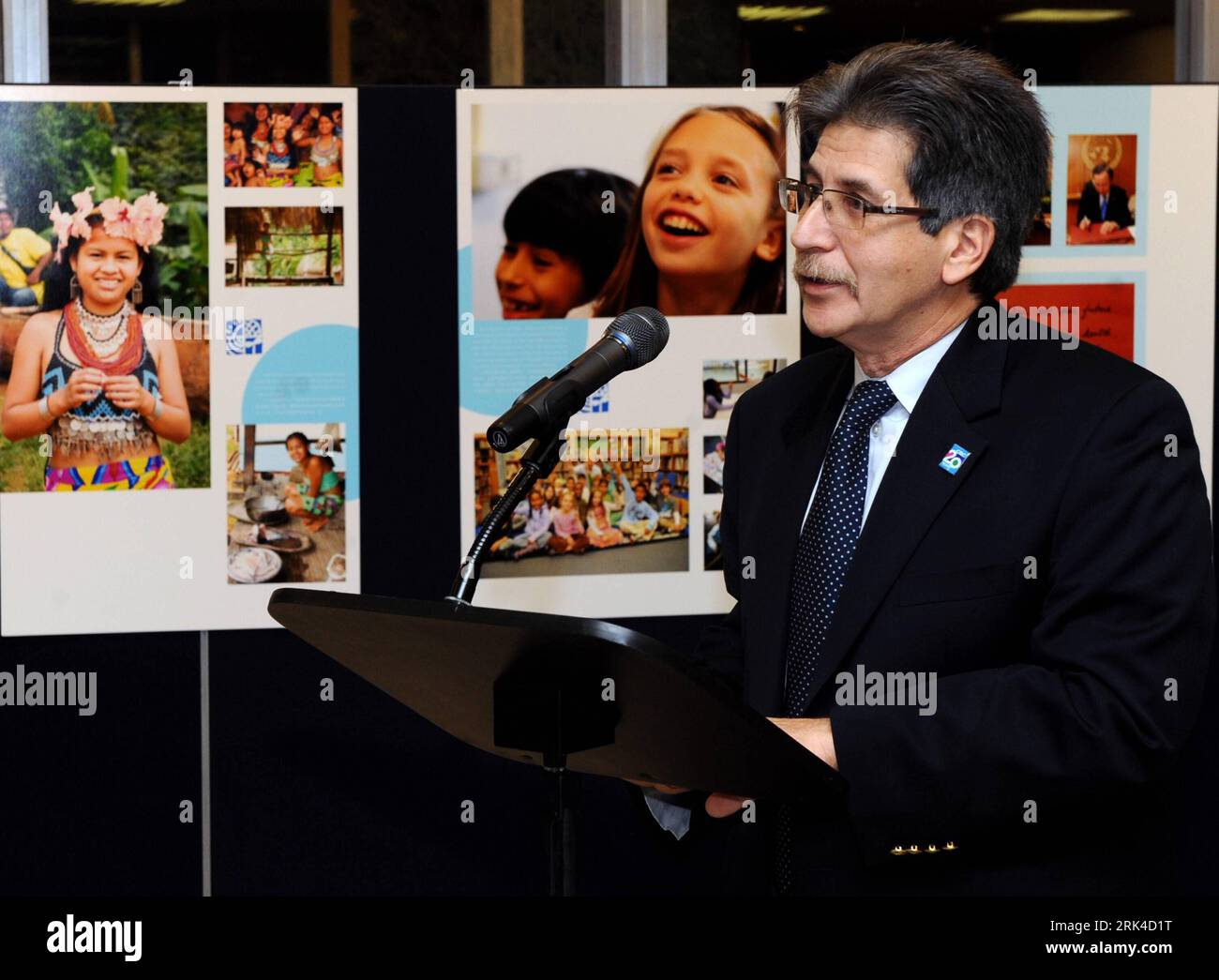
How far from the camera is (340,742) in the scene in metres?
2.90

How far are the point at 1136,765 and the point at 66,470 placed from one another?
6.90 feet

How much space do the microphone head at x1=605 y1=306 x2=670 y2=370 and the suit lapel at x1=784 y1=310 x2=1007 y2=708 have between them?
335 millimetres

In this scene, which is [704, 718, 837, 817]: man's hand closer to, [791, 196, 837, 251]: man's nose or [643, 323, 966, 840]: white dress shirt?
[643, 323, 966, 840]: white dress shirt

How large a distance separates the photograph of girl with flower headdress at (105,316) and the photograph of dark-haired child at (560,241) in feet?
2.01

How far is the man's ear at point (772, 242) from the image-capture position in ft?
9.51

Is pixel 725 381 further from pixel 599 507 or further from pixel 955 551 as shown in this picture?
pixel 955 551

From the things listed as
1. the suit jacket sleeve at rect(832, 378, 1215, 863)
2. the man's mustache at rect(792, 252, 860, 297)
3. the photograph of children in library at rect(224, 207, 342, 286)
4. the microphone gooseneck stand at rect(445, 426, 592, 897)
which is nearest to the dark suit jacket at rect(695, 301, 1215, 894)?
the suit jacket sleeve at rect(832, 378, 1215, 863)

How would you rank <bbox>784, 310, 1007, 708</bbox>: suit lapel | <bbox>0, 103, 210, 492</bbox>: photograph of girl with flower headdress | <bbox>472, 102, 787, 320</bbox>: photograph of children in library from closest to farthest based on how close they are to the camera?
1. <bbox>784, 310, 1007, 708</bbox>: suit lapel
2. <bbox>0, 103, 210, 492</bbox>: photograph of girl with flower headdress
3. <bbox>472, 102, 787, 320</bbox>: photograph of children in library

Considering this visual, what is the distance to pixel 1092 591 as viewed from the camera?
4.82 ft

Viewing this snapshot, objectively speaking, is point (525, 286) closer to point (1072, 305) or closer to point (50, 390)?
point (50, 390)

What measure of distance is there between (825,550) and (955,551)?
0.17 meters

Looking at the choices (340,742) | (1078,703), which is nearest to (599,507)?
(340,742)

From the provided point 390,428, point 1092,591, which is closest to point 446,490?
point 390,428

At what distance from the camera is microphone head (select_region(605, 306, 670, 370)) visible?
1.52 meters
